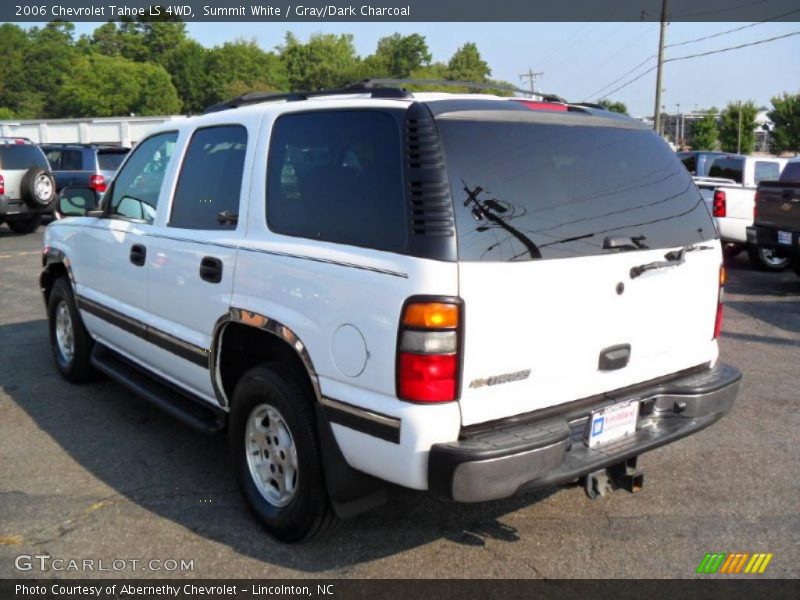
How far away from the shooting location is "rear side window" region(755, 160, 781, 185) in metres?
14.2

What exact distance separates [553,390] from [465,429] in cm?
44

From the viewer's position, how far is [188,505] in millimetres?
3760

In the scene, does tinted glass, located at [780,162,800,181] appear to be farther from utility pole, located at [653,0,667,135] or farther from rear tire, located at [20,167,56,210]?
utility pole, located at [653,0,667,135]

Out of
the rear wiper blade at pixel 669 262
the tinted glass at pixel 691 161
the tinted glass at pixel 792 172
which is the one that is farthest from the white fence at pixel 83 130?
the rear wiper blade at pixel 669 262

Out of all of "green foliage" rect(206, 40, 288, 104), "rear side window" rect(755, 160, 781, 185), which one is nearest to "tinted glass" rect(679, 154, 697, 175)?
"rear side window" rect(755, 160, 781, 185)

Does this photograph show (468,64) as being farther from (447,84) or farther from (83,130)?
(447,84)

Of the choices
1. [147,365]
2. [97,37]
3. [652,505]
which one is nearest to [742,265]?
[652,505]

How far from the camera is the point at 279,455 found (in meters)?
3.39

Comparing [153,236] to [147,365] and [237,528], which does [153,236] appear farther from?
[237,528]

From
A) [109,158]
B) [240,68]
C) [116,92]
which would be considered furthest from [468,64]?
[109,158]

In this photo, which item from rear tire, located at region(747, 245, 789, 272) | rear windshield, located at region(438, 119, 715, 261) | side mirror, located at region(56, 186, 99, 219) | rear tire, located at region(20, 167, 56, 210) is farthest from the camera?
rear tire, located at region(20, 167, 56, 210)

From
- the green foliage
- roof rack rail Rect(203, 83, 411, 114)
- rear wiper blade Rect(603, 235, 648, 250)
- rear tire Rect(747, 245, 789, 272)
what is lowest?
rear tire Rect(747, 245, 789, 272)

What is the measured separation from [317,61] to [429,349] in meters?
109

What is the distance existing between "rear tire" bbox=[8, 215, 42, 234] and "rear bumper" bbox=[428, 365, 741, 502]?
15428 mm
